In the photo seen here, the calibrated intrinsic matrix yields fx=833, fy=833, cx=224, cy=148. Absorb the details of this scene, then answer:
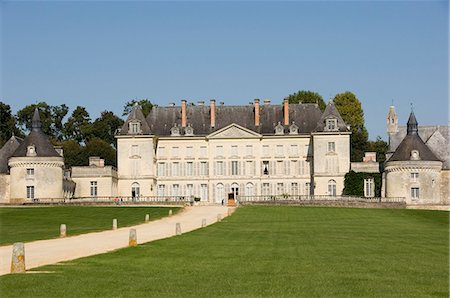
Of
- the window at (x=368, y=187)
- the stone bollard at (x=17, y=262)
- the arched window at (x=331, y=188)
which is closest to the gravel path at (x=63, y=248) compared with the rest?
the stone bollard at (x=17, y=262)

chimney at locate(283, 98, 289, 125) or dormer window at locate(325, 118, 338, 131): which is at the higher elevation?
chimney at locate(283, 98, 289, 125)

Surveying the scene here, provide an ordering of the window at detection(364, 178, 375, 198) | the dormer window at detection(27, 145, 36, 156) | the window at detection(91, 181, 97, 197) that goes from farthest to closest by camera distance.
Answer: the window at detection(91, 181, 97, 197) → the window at detection(364, 178, 375, 198) → the dormer window at detection(27, 145, 36, 156)

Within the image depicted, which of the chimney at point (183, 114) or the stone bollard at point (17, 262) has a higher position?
the chimney at point (183, 114)

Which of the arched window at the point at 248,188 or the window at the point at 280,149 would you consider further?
the arched window at the point at 248,188

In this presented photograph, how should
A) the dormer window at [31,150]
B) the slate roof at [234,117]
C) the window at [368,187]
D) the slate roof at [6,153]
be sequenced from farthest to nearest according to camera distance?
the slate roof at [234,117]
the window at [368,187]
the slate roof at [6,153]
the dormer window at [31,150]

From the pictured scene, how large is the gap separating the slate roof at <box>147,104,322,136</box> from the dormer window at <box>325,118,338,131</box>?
7.01 ft

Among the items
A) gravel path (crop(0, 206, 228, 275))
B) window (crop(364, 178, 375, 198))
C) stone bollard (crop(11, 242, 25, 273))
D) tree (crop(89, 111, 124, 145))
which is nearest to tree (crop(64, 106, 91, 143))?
tree (crop(89, 111, 124, 145))

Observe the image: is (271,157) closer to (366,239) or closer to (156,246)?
(366,239)

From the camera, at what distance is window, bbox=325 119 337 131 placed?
67.3 metres

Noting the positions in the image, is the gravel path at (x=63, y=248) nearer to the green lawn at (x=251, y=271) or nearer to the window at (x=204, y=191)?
the green lawn at (x=251, y=271)

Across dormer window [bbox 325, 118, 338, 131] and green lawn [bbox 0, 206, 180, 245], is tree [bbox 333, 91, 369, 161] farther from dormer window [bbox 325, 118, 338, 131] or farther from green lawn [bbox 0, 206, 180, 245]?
green lawn [bbox 0, 206, 180, 245]

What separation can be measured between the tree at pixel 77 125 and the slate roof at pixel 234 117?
24.9 meters

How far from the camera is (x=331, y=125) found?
67500 mm

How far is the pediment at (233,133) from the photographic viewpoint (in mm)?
69375
